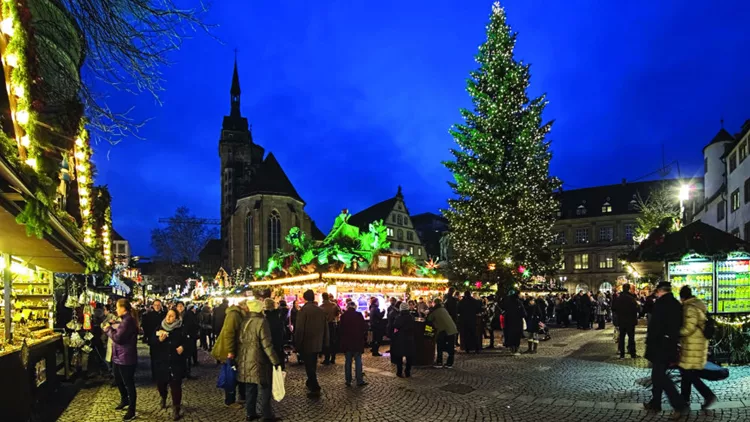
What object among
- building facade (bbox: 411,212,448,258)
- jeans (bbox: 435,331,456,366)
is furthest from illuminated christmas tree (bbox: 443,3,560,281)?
Answer: building facade (bbox: 411,212,448,258)

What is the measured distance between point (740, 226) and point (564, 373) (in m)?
26.4

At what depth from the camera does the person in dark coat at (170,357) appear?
7887 millimetres

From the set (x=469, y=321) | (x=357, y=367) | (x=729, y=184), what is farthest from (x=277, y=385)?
(x=729, y=184)

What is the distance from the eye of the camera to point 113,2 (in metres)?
5.39

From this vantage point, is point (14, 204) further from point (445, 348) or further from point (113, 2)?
point (445, 348)

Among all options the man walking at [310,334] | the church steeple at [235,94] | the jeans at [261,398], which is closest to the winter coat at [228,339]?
the jeans at [261,398]

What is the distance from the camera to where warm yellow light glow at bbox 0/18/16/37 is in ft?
18.2

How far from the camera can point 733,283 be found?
1309cm

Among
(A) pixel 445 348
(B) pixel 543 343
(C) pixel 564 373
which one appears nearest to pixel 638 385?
(C) pixel 564 373

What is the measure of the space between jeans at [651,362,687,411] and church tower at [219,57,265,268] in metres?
68.7

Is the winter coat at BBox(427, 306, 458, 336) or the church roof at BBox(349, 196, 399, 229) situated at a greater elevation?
the church roof at BBox(349, 196, 399, 229)

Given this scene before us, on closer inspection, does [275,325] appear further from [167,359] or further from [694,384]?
[694,384]

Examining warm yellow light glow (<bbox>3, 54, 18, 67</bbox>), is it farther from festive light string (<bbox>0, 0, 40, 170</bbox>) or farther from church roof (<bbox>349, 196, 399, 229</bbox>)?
church roof (<bbox>349, 196, 399, 229</bbox>)

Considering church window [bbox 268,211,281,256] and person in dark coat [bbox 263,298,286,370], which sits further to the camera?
church window [bbox 268,211,281,256]
